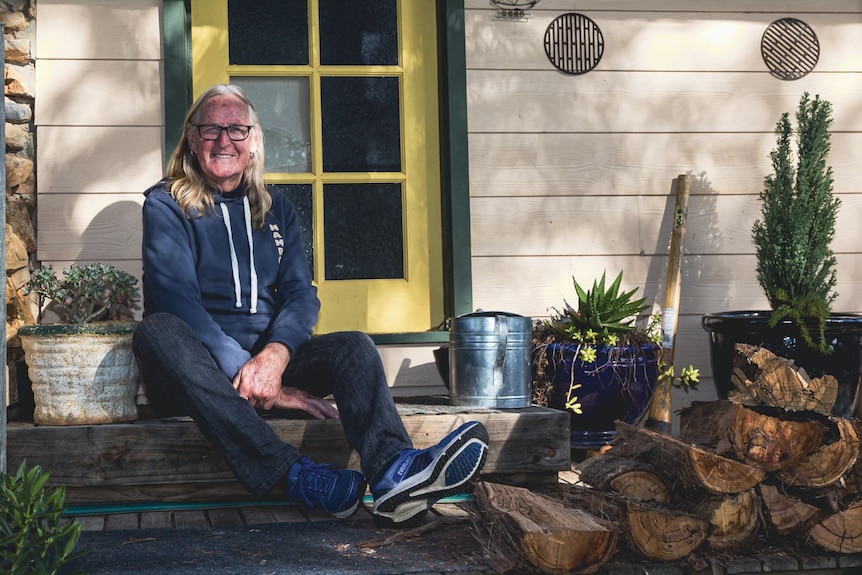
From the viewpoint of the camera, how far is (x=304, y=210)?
362 cm

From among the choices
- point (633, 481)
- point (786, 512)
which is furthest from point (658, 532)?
point (786, 512)

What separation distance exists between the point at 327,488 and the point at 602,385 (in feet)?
3.87

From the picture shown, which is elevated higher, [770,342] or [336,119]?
[336,119]

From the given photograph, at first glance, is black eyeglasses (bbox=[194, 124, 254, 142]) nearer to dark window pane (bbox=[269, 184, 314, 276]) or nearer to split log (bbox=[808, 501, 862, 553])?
dark window pane (bbox=[269, 184, 314, 276])

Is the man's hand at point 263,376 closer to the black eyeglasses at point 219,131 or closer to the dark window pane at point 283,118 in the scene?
the black eyeglasses at point 219,131

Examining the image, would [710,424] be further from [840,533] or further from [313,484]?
[313,484]

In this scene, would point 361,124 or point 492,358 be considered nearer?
point 492,358

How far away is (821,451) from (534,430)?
2.86ft

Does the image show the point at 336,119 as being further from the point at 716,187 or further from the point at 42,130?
the point at 716,187

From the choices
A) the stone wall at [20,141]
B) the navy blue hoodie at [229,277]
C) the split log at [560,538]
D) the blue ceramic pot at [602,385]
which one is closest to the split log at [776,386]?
the split log at [560,538]

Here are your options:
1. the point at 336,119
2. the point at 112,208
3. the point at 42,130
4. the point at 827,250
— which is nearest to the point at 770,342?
the point at 827,250

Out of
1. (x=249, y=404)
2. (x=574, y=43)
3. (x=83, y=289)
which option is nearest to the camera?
(x=249, y=404)

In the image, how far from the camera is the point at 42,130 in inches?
133

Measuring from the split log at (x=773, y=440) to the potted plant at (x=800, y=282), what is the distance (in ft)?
3.45
